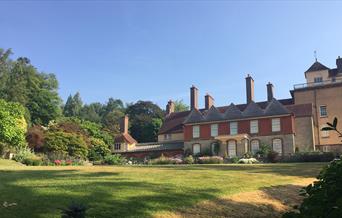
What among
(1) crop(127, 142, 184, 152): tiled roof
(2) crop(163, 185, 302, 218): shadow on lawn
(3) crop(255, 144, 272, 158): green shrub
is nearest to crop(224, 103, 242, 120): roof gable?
(3) crop(255, 144, 272, 158): green shrub

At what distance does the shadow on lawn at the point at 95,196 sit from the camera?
10723 millimetres

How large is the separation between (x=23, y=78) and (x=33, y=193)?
68179mm

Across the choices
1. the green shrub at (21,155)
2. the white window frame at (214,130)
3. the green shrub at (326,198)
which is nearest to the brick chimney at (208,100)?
the white window frame at (214,130)

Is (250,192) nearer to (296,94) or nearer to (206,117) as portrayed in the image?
(206,117)

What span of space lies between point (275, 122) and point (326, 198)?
42.3 metres

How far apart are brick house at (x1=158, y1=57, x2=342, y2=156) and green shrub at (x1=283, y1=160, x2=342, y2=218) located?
3995 cm

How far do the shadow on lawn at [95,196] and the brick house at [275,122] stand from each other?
114 ft

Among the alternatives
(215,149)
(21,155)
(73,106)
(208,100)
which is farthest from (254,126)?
(73,106)

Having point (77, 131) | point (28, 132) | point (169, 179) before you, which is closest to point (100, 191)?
point (169, 179)

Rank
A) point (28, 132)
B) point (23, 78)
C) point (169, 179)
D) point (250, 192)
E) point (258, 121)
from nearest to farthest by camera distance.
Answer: point (250, 192), point (169, 179), point (28, 132), point (258, 121), point (23, 78)

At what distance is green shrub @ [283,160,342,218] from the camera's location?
260 inches

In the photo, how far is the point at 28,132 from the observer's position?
147 ft

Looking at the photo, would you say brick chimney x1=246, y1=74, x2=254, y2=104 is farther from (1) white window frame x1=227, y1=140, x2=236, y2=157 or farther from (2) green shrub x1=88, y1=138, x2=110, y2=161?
(2) green shrub x1=88, y1=138, x2=110, y2=161

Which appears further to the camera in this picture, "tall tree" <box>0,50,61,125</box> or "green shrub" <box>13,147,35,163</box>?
"tall tree" <box>0,50,61,125</box>
